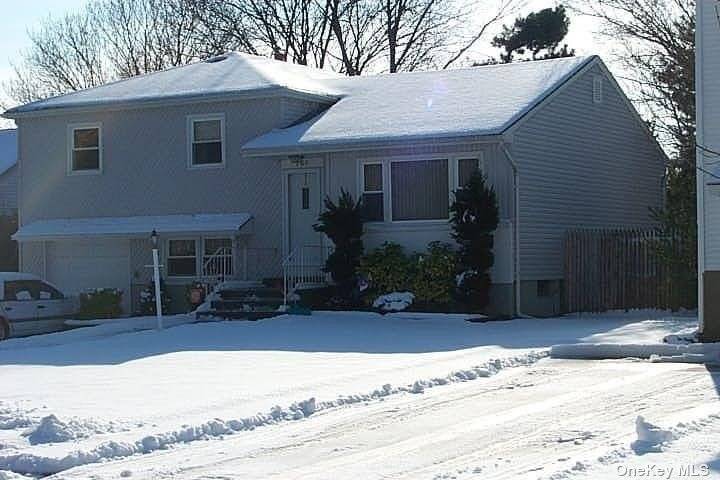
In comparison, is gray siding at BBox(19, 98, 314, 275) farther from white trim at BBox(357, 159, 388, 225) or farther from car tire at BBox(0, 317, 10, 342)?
car tire at BBox(0, 317, 10, 342)

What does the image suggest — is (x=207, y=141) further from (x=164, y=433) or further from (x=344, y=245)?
(x=164, y=433)

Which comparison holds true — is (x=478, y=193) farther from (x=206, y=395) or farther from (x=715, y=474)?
(x=715, y=474)

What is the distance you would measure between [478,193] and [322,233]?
4.33 m

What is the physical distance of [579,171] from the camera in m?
29.7

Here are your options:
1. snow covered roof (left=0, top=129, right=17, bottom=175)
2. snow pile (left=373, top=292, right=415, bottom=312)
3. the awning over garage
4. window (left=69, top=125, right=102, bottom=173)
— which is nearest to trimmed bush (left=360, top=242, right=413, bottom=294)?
snow pile (left=373, top=292, right=415, bottom=312)

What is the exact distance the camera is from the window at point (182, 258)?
3017cm

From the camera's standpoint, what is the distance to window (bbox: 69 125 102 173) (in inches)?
1247

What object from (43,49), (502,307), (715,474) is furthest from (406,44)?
(715,474)

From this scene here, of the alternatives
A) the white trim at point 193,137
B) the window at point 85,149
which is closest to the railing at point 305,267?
the white trim at point 193,137

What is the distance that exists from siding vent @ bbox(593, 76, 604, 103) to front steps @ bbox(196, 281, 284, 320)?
9.64 meters

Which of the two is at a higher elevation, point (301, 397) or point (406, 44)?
point (406, 44)

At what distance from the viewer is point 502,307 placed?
2642cm

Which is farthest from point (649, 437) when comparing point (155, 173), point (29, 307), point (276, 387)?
point (155, 173)

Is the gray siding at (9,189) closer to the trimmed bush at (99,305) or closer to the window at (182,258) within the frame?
the window at (182,258)
